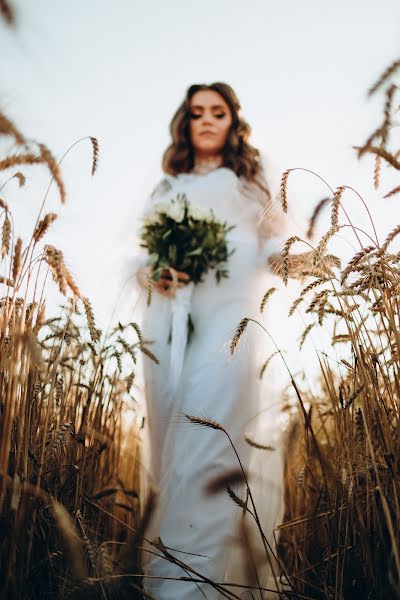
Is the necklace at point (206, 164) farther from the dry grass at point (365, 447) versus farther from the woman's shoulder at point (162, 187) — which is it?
the dry grass at point (365, 447)

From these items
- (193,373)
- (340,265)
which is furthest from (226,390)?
(340,265)

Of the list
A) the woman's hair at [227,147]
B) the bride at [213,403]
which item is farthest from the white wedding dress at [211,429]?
the woman's hair at [227,147]

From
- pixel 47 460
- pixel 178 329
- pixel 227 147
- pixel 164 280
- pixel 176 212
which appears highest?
pixel 227 147

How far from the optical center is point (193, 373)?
2711 millimetres

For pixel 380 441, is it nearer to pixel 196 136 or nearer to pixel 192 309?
pixel 192 309

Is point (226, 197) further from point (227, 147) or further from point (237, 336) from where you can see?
point (237, 336)

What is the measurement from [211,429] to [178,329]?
57cm

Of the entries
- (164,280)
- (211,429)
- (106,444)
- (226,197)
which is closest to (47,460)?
(106,444)

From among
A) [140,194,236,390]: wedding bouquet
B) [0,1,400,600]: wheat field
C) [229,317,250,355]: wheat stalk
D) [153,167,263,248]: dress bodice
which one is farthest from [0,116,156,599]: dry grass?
[153,167,263,248]: dress bodice

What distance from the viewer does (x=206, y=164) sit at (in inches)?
144

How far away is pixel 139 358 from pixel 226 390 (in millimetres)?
600

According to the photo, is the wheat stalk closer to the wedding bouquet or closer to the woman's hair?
the wedding bouquet

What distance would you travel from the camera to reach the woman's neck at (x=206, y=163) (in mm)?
3617

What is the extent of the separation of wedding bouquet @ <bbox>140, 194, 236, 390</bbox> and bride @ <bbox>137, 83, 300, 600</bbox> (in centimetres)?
6
